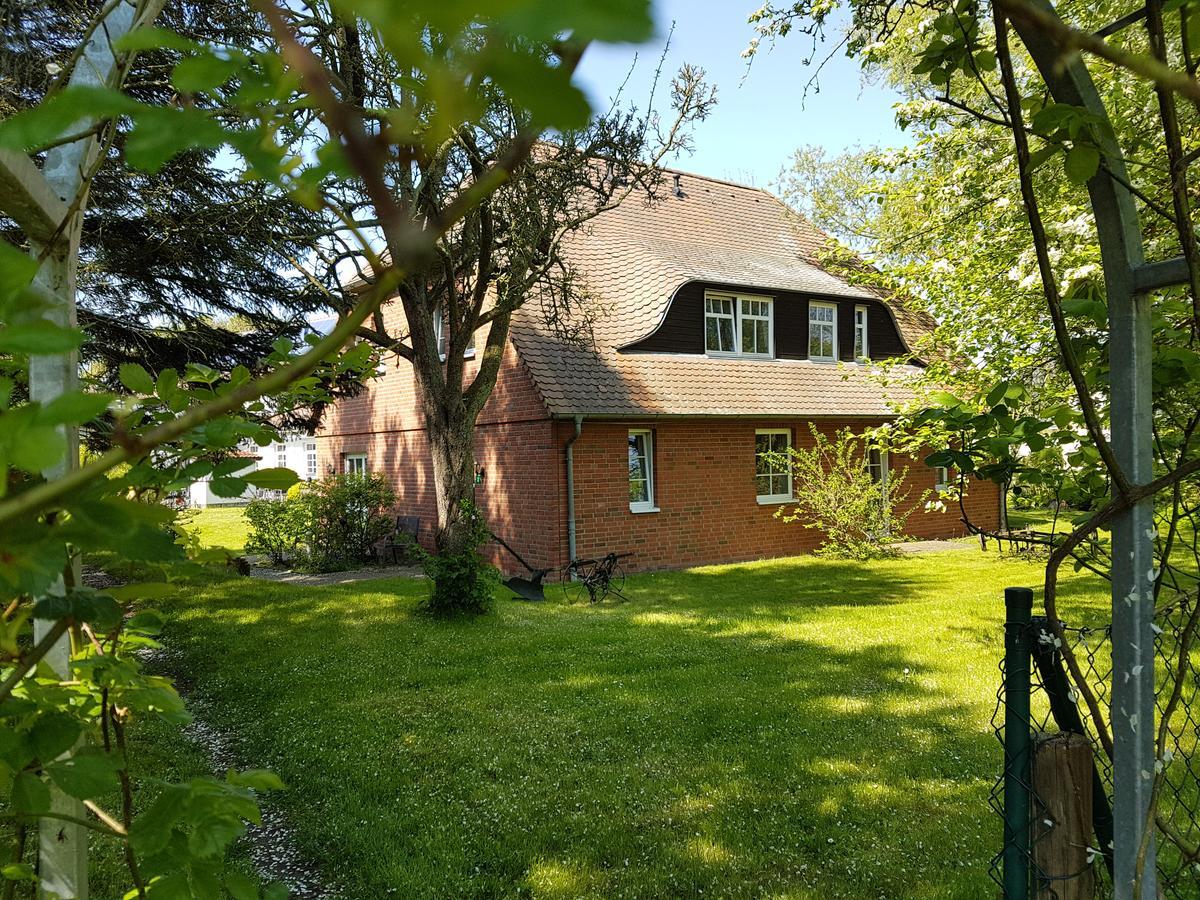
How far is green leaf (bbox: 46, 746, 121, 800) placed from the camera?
1.01 metres

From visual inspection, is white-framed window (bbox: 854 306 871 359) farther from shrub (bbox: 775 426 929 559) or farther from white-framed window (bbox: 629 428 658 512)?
white-framed window (bbox: 629 428 658 512)

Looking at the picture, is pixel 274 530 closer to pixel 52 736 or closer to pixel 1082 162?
pixel 52 736

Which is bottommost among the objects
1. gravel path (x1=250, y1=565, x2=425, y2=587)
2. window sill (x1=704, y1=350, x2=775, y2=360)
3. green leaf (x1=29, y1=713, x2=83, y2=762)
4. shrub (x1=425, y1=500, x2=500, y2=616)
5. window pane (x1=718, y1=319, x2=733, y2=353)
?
gravel path (x1=250, y1=565, x2=425, y2=587)

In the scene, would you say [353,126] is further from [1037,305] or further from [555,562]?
[555,562]

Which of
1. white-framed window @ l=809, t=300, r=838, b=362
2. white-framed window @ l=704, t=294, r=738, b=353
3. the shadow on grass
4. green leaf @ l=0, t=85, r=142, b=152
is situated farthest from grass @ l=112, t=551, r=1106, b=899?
white-framed window @ l=809, t=300, r=838, b=362

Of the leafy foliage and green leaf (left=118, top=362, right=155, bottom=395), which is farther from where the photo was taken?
green leaf (left=118, top=362, right=155, bottom=395)

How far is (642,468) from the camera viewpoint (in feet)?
47.6

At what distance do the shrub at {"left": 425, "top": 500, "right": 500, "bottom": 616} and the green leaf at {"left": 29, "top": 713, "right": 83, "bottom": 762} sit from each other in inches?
345

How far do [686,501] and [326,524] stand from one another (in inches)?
283

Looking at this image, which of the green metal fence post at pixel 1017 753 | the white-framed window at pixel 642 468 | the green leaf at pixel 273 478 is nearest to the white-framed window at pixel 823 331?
the white-framed window at pixel 642 468

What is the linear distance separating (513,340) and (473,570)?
517 centimetres

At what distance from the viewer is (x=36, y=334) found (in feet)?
1.97

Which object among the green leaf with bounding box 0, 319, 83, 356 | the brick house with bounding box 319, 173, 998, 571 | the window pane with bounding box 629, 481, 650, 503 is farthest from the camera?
the window pane with bounding box 629, 481, 650, 503

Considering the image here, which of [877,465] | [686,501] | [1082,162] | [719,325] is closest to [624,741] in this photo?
[1082,162]
